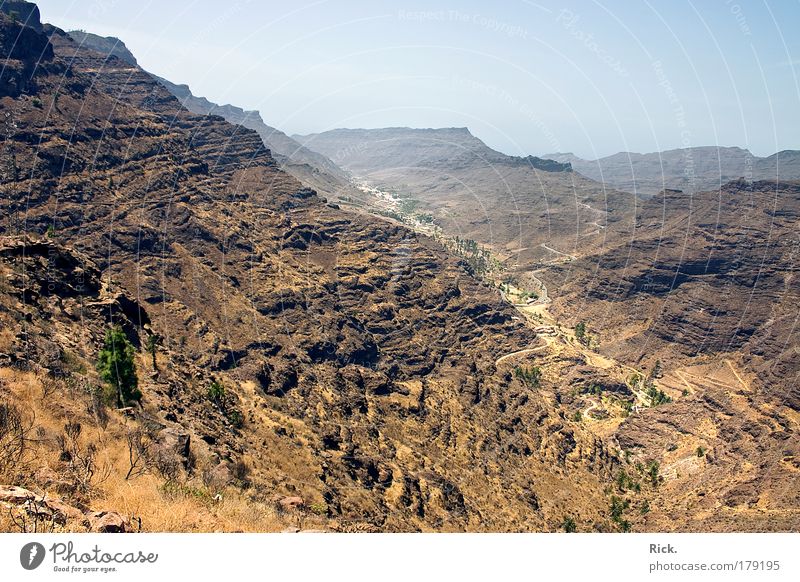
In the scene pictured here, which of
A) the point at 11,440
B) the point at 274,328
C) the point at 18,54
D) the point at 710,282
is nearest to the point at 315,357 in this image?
the point at 274,328

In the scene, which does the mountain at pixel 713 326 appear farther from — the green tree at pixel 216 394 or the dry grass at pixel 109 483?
the dry grass at pixel 109 483

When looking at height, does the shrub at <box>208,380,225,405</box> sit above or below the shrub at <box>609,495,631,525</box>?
above

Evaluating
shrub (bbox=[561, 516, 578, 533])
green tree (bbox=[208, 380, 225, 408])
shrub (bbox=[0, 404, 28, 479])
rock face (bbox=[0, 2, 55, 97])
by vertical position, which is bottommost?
shrub (bbox=[561, 516, 578, 533])

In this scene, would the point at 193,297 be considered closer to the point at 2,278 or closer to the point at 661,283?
the point at 2,278
